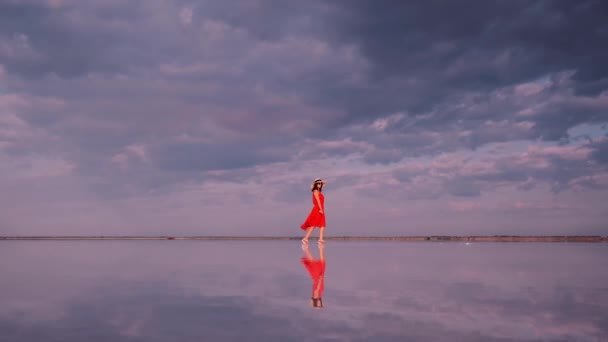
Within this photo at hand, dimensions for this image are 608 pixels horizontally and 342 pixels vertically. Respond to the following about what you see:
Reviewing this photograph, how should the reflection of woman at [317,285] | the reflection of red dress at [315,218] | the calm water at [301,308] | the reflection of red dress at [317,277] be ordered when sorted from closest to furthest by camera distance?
the calm water at [301,308], the reflection of woman at [317,285], the reflection of red dress at [317,277], the reflection of red dress at [315,218]

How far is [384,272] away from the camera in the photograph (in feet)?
24.5

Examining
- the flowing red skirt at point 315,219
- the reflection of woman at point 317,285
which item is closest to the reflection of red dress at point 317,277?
the reflection of woman at point 317,285

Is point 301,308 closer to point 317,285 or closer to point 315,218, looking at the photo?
point 317,285

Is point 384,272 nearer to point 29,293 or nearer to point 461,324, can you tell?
point 461,324

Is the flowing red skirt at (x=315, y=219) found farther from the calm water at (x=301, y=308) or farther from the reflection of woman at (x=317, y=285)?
the calm water at (x=301, y=308)

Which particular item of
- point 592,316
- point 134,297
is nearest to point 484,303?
point 592,316

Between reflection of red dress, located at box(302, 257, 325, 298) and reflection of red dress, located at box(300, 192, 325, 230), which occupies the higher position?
reflection of red dress, located at box(300, 192, 325, 230)

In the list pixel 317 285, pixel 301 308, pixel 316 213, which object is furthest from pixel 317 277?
pixel 316 213

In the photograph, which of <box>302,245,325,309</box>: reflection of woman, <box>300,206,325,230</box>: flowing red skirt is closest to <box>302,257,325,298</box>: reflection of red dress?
<box>302,245,325,309</box>: reflection of woman

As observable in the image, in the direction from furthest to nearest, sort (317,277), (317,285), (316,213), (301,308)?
(316,213) → (317,277) → (317,285) → (301,308)

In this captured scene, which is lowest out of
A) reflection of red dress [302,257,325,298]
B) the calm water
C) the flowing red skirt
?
the calm water

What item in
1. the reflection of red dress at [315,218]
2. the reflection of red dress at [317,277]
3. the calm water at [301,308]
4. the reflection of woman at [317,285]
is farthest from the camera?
A: the reflection of red dress at [315,218]

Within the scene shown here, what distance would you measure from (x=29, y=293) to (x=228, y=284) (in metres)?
2.23

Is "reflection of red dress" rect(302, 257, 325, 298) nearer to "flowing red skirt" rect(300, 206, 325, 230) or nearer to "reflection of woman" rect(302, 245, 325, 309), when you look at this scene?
"reflection of woman" rect(302, 245, 325, 309)
